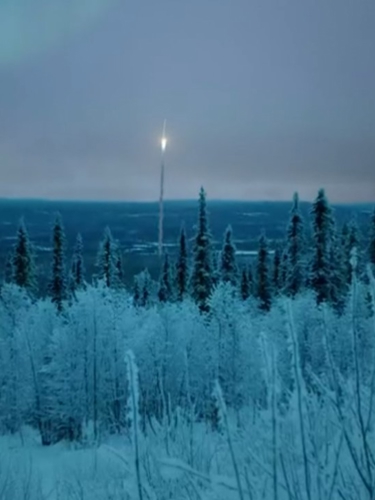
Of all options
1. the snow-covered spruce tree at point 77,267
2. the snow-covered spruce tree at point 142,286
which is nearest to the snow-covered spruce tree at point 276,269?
the snow-covered spruce tree at point 142,286

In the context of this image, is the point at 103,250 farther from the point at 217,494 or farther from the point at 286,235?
the point at 217,494

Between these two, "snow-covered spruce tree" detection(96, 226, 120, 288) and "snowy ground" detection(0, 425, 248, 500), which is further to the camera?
"snow-covered spruce tree" detection(96, 226, 120, 288)

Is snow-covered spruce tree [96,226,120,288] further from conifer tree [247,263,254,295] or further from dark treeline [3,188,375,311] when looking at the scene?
conifer tree [247,263,254,295]

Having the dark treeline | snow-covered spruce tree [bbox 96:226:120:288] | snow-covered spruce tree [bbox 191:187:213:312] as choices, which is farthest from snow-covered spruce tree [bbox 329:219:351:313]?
snow-covered spruce tree [bbox 96:226:120:288]

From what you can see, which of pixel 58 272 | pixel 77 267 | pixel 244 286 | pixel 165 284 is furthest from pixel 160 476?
pixel 77 267

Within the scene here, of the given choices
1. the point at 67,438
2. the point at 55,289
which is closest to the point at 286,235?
the point at 55,289

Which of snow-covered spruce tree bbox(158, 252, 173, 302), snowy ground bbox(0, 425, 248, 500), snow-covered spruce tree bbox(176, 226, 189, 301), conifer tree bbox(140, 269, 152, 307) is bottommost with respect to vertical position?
conifer tree bbox(140, 269, 152, 307)

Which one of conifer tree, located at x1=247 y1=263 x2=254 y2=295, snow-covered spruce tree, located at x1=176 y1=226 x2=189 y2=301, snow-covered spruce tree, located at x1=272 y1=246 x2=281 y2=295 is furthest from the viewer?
snow-covered spruce tree, located at x1=272 y1=246 x2=281 y2=295

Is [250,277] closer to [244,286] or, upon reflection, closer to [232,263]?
[244,286]
